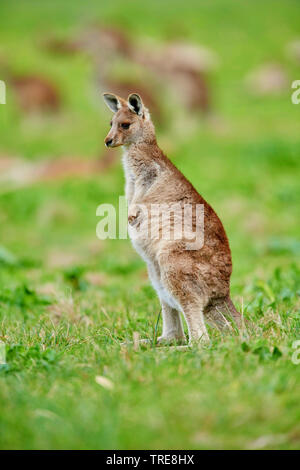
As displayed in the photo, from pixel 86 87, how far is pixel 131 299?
13.1 metres

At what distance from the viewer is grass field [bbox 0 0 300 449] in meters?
2.82

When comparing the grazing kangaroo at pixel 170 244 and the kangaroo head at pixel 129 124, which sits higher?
the kangaroo head at pixel 129 124

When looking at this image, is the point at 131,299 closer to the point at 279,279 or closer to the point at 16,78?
the point at 279,279

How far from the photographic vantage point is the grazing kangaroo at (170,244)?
164 inches

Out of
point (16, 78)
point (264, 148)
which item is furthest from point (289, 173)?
point (16, 78)

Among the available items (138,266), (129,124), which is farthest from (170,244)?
(138,266)

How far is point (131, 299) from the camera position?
5.96m

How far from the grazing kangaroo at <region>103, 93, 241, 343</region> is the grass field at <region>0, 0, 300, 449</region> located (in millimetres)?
224

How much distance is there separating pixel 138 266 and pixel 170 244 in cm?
448

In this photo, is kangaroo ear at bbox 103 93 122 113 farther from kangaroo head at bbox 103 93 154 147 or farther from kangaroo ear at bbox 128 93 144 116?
kangaroo ear at bbox 128 93 144 116

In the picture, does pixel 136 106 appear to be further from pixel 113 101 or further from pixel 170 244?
pixel 170 244

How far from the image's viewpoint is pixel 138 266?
28.6 feet

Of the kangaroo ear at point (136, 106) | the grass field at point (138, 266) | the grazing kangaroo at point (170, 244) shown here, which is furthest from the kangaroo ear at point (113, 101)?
the grass field at point (138, 266)

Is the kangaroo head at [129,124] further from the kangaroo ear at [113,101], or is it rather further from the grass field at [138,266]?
the grass field at [138,266]
